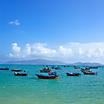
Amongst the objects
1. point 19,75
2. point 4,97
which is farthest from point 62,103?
point 19,75

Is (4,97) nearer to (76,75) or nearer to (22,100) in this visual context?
(22,100)

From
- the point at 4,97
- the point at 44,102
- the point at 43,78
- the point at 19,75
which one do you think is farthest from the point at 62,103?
the point at 19,75

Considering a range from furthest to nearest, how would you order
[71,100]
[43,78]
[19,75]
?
[19,75]
[43,78]
[71,100]

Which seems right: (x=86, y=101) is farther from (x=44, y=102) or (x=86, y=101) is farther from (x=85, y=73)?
(x=85, y=73)

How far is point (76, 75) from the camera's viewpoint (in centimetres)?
7206

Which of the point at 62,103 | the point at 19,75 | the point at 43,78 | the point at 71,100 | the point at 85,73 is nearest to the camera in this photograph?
the point at 62,103

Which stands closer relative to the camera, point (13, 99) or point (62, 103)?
point (62, 103)

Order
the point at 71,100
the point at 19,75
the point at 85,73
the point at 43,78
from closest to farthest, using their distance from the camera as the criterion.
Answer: the point at 71,100 → the point at 43,78 → the point at 19,75 → the point at 85,73

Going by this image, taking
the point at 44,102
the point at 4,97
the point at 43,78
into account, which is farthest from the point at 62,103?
the point at 43,78

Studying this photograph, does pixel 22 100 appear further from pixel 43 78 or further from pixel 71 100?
pixel 43 78

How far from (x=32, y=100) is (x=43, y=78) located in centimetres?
2852

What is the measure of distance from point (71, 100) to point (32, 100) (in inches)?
153

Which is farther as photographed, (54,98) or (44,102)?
(54,98)

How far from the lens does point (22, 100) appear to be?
2892cm
